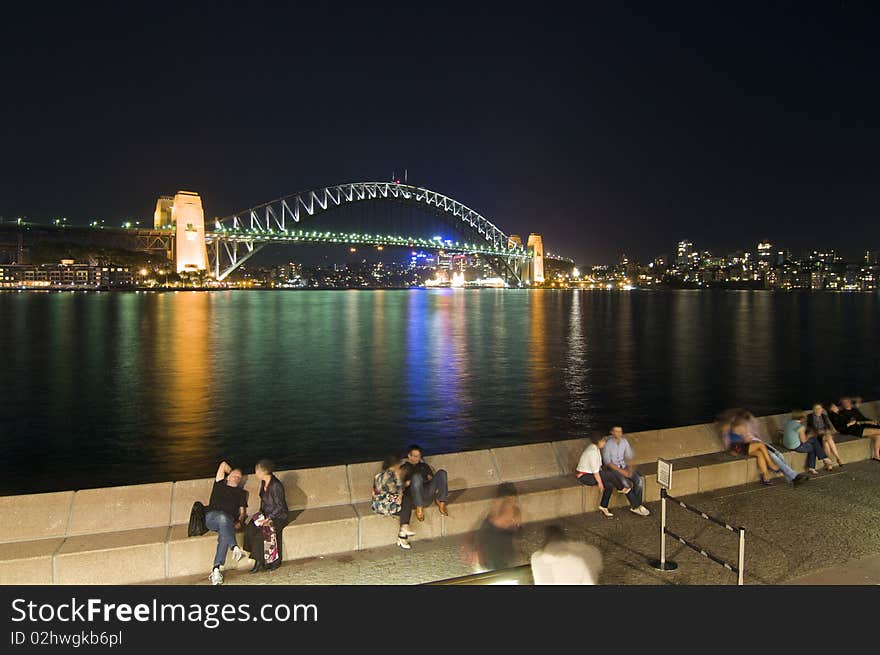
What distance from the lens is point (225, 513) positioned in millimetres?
4957

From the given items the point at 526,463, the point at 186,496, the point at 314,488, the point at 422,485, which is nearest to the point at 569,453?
the point at 526,463

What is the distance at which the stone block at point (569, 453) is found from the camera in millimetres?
6758

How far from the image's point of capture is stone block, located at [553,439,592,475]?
6758 mm

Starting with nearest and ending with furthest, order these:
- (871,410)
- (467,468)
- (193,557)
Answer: (193,557) → (467,468) → (871,410)

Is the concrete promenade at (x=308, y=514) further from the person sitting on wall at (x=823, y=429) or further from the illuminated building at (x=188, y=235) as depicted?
the illuminated building at (x=188, y=235)

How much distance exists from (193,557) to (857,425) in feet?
25.0

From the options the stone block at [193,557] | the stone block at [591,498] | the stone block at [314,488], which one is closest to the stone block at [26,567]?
the stone block at [193,557]

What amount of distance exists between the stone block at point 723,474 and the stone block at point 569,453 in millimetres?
1166

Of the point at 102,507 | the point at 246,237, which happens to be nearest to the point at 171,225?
the point at 246,237

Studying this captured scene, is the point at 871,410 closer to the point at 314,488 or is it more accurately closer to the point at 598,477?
the point at 598,477

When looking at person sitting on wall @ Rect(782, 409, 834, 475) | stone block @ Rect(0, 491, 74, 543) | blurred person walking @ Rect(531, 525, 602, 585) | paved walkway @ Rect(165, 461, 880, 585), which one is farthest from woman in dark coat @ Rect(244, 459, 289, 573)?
person sitting on wall @ Rect(782, 409, 834, 475)
